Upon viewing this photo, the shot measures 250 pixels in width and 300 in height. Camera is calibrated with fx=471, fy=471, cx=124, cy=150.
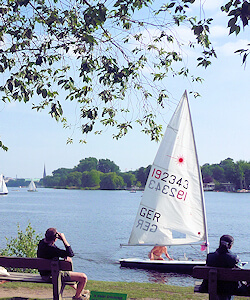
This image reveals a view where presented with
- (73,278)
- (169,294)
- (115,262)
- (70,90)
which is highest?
(70,90)

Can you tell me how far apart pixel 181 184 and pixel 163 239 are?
99.5 inches

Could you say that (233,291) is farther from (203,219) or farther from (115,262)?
Result: (115,262)

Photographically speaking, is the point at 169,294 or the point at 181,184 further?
the point at 181,184

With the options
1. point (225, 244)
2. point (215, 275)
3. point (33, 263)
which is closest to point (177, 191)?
point (225, 244)

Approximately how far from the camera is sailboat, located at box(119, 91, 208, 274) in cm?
1938

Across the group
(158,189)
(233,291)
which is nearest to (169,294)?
(233,291)

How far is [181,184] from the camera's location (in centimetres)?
1945

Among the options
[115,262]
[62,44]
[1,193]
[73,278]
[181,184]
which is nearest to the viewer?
[73,278]

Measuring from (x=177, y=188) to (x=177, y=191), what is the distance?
0.41ft

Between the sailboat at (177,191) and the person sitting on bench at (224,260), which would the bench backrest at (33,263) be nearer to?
the person sitting on bench at (224,260)

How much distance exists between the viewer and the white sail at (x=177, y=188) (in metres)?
19.4

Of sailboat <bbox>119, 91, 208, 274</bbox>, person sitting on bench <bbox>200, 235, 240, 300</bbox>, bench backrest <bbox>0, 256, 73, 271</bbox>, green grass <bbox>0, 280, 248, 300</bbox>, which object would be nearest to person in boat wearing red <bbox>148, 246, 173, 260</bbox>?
sailboat <bbox>119, 91, 208, 274</bbox>

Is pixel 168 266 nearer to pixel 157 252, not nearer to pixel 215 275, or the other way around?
pixel 157 252

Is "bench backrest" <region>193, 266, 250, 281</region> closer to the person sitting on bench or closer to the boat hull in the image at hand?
the person sitting on bench
